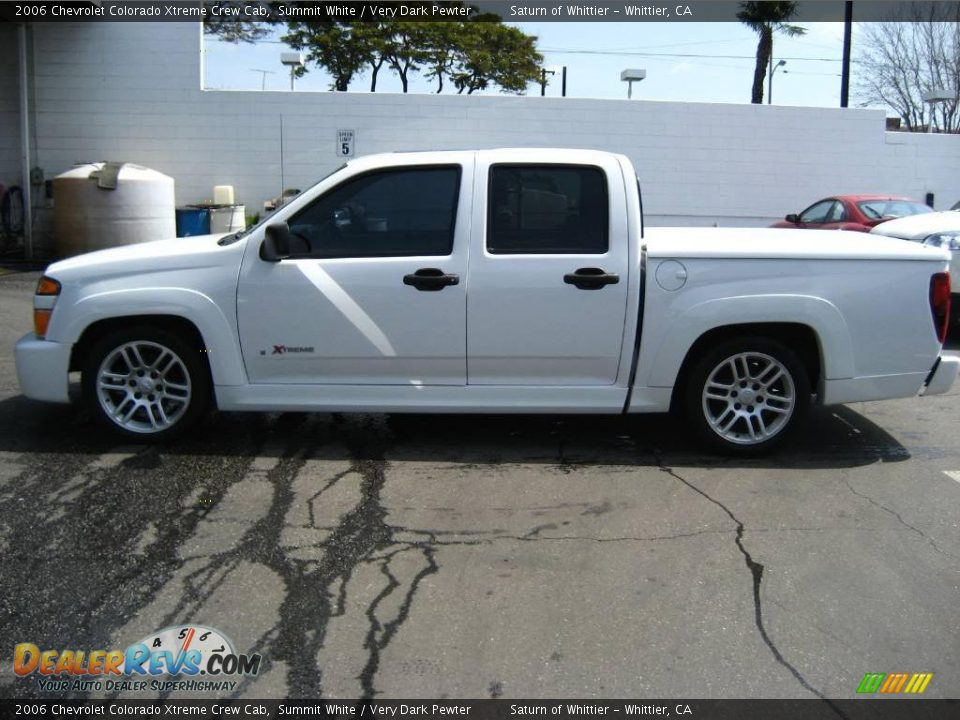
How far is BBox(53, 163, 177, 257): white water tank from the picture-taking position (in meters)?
15.0

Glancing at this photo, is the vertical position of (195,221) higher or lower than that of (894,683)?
higher

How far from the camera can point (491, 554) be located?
4.57 meters

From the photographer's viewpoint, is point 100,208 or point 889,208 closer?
point 889,208

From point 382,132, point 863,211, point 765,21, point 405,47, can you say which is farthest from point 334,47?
point 863,211

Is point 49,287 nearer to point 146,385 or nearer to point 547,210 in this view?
point 146,385

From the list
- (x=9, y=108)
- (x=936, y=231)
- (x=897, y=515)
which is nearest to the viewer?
(x=897, y=515)

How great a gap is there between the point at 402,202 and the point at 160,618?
294 cm

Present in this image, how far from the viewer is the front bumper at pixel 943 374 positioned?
5980 mm

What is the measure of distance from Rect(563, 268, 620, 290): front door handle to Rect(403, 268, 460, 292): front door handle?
26.6 inches

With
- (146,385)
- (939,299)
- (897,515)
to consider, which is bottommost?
(897,515)

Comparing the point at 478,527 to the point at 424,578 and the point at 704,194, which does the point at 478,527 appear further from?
the point at 704,194

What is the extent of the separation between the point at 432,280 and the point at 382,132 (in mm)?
12593

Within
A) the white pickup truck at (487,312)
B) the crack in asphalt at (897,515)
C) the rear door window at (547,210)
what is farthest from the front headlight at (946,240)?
the rear door window at (547,210)

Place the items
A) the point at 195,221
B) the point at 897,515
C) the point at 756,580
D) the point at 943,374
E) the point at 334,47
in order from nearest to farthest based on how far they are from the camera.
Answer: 1. the point at 756,580
2. the point at 897,515
3. the point at 943,374
4. the point at 195,221
5. the point at 334,47
